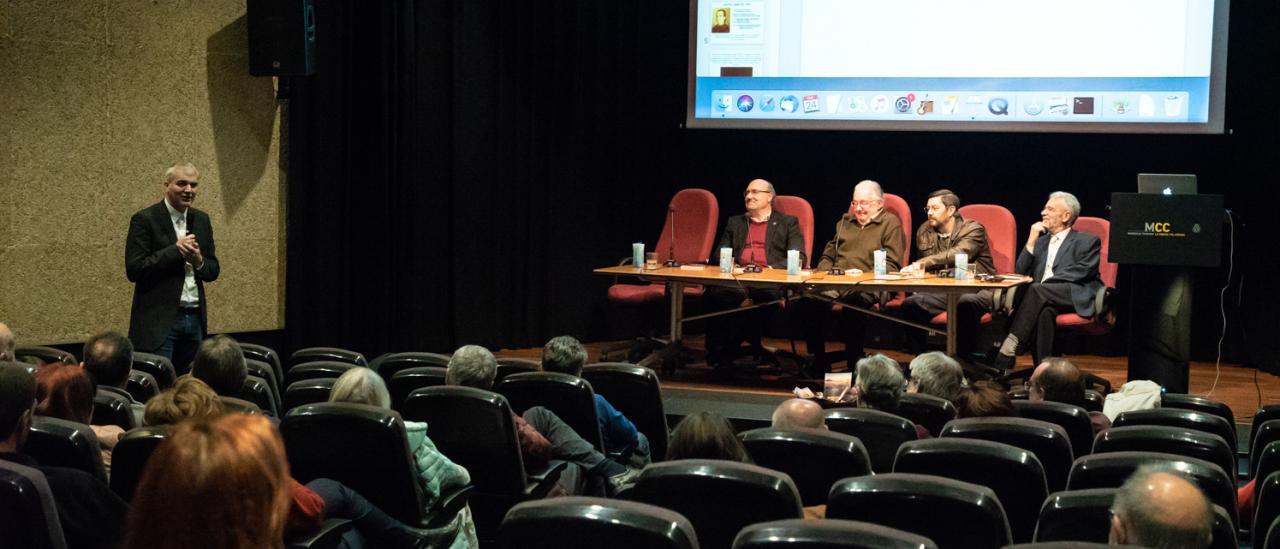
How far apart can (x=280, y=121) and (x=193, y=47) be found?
711 millimetres

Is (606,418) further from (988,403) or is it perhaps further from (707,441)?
(988,403)

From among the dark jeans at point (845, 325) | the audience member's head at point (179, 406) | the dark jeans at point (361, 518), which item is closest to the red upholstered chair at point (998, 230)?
the dark jeans at point (845, 325)

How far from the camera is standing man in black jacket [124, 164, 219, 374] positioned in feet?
18.6

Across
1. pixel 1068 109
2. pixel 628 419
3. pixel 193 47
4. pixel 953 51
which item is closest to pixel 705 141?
pixel 953 51

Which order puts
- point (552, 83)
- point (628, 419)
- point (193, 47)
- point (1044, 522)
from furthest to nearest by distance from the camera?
point (552, 83)
point (193, 47)
point (628, 419)
point (1044, 522)

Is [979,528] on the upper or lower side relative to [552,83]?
lower

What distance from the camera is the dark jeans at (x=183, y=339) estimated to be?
578cm

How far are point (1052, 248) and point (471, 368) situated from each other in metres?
4.35

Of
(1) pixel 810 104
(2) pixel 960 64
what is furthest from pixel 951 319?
(1) pixel 810 104

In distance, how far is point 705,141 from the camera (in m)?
9.52

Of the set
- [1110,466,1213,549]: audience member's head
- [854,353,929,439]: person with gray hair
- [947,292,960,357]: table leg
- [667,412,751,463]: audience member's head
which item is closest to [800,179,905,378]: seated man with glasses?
[947,292,960,357]: table leg

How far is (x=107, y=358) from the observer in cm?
386

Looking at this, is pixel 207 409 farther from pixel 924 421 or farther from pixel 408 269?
pixel 408 269

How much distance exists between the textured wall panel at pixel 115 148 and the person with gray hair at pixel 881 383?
4.83 meters
